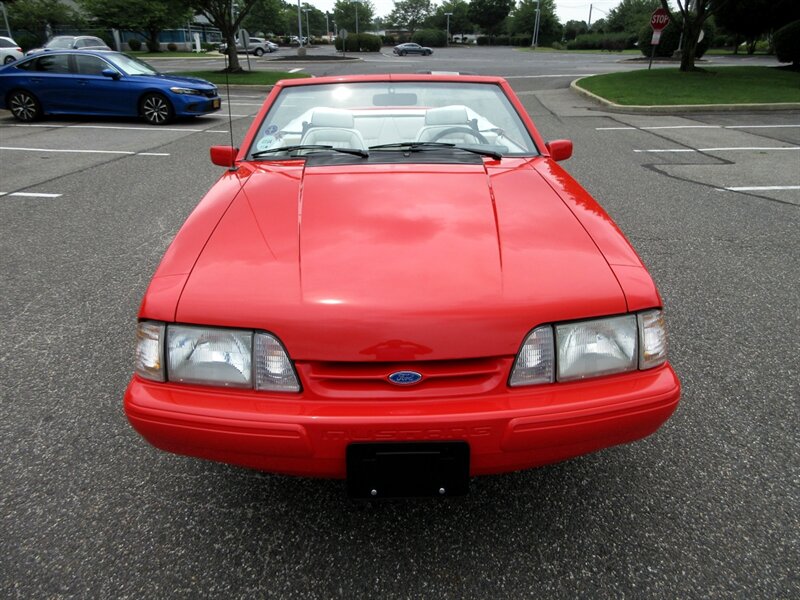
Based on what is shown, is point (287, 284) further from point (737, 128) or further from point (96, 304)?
point (737, 128)

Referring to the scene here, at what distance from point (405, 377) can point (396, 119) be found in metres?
1.95

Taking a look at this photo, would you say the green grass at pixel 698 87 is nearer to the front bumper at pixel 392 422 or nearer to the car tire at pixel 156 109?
the car tire at pixel 156 109

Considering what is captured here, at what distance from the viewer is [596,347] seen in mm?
1555

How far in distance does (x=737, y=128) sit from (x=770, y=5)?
1681 centimetres

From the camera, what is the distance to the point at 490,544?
68.7 inches

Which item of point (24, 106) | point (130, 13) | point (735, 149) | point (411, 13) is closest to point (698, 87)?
point (735, 149)

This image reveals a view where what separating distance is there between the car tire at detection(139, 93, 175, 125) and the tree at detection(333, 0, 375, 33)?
82.7 meters

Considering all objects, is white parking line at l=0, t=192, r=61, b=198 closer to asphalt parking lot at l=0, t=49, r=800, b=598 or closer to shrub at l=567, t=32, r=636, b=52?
asphalt parking lot at l=0, t=49, r=800, b=598

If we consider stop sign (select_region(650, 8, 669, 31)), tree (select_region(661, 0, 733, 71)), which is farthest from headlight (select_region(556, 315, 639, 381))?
stop sign (select_region(650, 8, 669, 31))

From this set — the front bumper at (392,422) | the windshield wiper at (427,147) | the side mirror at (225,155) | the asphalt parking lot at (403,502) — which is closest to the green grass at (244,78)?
the asphalt parking lot at (403,502)

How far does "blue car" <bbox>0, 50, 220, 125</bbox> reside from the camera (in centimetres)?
1058

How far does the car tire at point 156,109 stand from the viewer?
35.0 feet

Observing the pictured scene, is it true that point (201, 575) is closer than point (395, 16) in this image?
Yes

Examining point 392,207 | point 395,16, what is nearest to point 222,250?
point 392,207
